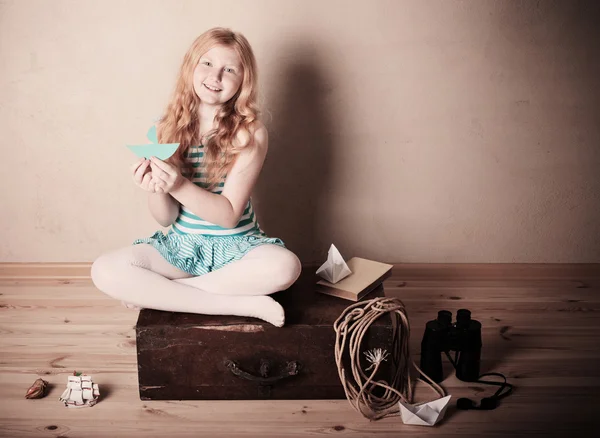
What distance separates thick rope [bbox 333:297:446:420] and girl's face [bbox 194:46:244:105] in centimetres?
66

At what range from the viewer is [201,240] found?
164 cm

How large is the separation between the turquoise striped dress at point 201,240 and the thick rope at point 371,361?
0.30 metres

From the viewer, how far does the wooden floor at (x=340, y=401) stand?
1.39 meters

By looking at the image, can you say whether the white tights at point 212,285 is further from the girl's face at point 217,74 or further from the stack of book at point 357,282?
the girl's face at point 217,74

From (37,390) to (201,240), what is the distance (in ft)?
1.80

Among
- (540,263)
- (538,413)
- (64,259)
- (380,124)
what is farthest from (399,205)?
(64,259)

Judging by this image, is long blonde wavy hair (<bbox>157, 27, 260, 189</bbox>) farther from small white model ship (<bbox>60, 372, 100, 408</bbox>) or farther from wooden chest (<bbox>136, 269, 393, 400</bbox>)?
small white model ship (<bbox>60, 372, 100, 408</bbox>)

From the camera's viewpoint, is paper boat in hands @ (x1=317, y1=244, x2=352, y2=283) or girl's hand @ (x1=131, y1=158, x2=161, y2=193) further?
paper boat in hands @ (x1=317, y1=244, x2=352, y2=283)

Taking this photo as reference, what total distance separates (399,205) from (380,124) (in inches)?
11.9

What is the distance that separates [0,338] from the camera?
1777 mm

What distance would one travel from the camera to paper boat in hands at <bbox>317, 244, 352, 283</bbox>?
1.59 metres

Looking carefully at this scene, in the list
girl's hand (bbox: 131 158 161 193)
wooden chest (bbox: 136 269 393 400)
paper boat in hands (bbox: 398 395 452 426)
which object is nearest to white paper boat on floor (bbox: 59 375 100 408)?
wooden chest (bbox: 136 269 393 400)

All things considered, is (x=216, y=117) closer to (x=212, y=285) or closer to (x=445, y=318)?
(x=212, y=285)

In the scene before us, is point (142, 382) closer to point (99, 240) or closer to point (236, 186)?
point (236, 186)
